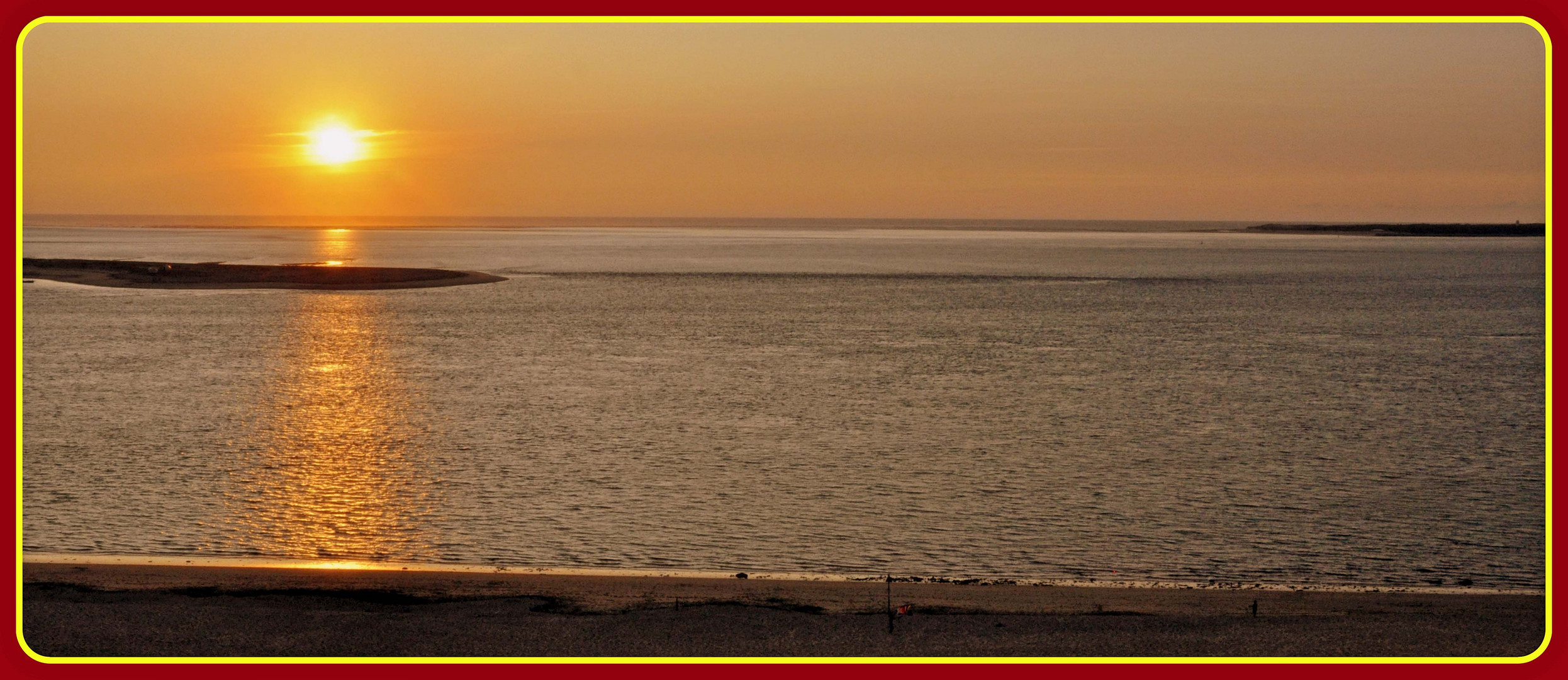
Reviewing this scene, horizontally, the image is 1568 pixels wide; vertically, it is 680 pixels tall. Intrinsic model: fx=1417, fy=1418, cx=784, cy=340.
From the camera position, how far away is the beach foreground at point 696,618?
43.0ft

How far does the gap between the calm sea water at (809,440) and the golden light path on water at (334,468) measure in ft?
0.33

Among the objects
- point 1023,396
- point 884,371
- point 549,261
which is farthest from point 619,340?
point 549,261

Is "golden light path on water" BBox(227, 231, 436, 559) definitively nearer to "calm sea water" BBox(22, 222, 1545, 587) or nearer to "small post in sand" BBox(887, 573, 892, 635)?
"calm sea water" BBox(22, 222, 1545, 587)

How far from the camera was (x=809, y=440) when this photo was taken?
2948cm

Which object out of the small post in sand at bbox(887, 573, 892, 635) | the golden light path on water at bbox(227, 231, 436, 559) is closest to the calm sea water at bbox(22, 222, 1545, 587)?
the golden light path on water at bbox(227, 231, 436, 559)

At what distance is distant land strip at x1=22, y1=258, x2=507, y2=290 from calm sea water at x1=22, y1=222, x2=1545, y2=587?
22004mm

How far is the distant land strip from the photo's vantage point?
3514 inches

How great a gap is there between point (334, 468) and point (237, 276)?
249ft

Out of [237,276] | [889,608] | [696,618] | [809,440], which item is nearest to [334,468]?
[809,440]

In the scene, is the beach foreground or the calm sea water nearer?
the beach foreground

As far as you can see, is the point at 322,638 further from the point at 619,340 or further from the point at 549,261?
the point at 549,261

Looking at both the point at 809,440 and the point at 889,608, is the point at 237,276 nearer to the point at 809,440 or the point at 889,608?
the point at 809,440

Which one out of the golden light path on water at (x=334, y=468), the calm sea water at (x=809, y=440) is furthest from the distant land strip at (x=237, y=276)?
the golden light path on water at (x=334, y=468)

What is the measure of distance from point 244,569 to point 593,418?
15590 mm
